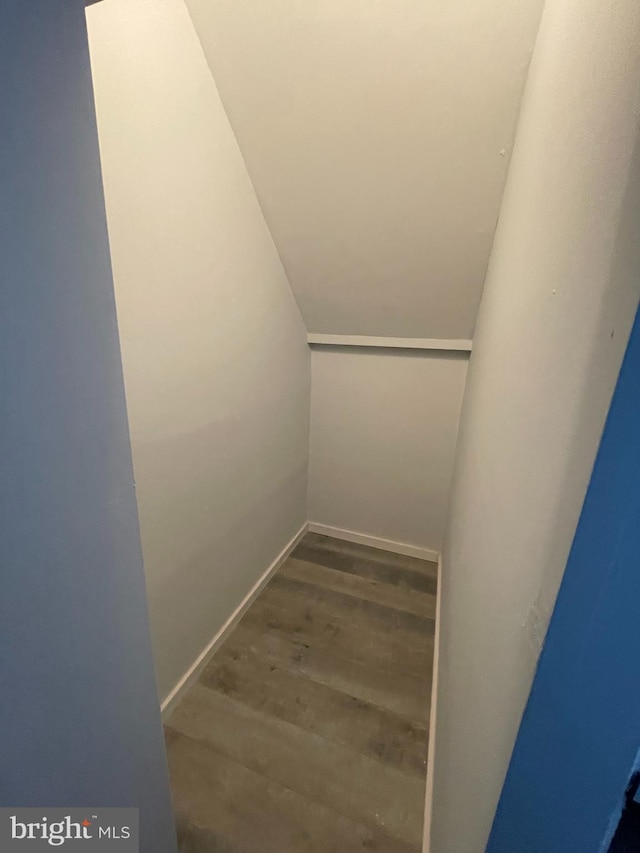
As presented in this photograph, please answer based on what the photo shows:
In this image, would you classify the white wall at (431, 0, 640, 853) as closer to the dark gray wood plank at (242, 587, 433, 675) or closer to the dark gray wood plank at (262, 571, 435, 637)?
the dark gray wood plank at (242, 587, 433, 675)

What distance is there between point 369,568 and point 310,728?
1006 millimetres

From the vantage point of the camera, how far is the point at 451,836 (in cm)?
81

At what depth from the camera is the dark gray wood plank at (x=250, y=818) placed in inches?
45.1

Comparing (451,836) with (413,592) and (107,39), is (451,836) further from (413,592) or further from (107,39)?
(107,39)

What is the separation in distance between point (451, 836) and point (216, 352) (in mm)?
1470

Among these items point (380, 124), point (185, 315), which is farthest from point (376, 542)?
point (380, 124)

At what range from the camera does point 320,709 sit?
153cm

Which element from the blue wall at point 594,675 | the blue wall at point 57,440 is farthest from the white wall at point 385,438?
the blue wall at point 594,675

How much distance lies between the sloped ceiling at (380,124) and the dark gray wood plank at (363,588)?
1481mm

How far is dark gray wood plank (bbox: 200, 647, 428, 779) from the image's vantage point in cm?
140

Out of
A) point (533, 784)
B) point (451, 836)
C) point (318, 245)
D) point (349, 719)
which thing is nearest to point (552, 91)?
point (533, 784)

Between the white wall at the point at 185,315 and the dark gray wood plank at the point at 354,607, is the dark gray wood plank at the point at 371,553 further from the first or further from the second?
the white wall at the point at 185,315

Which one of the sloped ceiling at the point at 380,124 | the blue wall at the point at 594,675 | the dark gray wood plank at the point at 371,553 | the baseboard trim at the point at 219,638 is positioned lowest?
the dark gray wood plank at the point at 371,553

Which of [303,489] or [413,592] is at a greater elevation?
[303,489]
